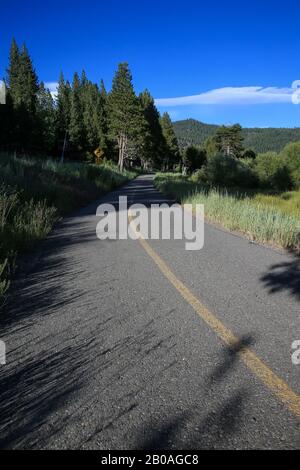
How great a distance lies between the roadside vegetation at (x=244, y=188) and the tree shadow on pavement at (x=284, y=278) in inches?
83.3

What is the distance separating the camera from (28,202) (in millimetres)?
13352

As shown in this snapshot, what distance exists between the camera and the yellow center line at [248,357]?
3279mm

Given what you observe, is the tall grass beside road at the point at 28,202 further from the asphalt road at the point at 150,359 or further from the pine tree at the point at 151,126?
the pine tree at the point at 151,126

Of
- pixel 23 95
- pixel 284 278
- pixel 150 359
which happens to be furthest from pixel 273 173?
pixel 150 359

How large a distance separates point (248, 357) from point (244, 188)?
4347 cm

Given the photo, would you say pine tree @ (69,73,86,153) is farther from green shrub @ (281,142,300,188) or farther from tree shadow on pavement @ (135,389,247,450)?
tree shadow on pavement @ (135,389,247,450)

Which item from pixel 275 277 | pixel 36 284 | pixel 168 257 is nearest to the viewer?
pixel 36 284

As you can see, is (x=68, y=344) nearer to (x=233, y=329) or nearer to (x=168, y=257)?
(x=233, y=329)

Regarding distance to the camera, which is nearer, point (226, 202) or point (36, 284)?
point (36, 284)

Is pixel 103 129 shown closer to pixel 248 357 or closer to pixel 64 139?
pixel 64 139

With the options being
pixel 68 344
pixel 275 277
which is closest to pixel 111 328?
pixel 68 344

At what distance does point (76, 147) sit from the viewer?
82938mm

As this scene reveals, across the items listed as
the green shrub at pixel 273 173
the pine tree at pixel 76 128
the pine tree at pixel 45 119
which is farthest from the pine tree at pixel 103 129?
the green shrub at pixel 273 173

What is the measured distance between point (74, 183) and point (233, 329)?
2017 centimetres
